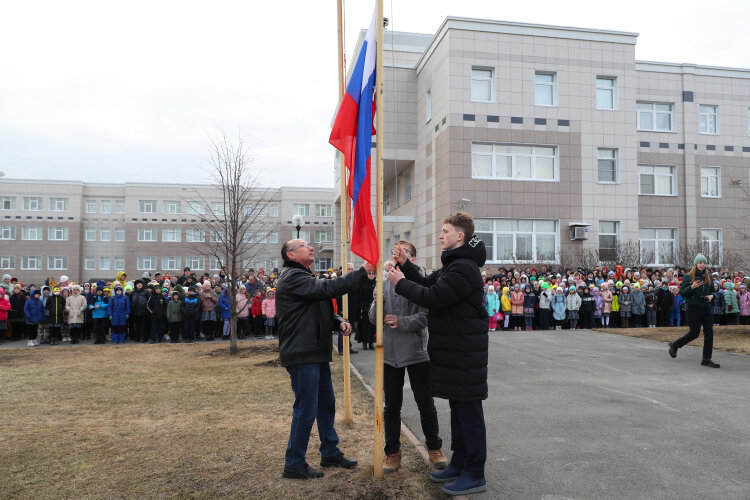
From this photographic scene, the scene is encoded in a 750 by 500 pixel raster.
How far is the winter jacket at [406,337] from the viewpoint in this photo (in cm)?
485

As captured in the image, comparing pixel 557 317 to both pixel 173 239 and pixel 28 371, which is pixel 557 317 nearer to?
pixel 28 371

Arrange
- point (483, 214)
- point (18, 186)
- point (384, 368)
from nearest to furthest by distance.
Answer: point (384, 368)
point (483, 214)
point (18, 186)

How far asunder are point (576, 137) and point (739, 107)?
12.9 metres

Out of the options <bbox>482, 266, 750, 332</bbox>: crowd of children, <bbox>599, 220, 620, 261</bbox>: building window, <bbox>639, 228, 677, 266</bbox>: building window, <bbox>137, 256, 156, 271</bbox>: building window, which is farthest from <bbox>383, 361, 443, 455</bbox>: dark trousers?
<bbox>137, 256, 156, 271</bbox>: building window

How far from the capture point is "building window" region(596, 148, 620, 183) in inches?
1090

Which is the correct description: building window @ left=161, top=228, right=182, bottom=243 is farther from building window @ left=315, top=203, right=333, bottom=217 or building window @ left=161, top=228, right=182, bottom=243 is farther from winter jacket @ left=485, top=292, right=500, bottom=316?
winter jacket @ left=485, top=292, right=500, bottom=316

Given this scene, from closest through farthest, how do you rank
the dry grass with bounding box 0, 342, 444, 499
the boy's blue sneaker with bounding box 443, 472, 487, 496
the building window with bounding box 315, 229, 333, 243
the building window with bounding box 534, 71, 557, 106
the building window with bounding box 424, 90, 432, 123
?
the boy's blue sneaker with bounding box 443, 472, 487, 496 < the dry grass with bounding box 0, 342, 444, 499 < the building window with bounding box 534, 71, 557, 106 < the building window with bounding box 424, 90, 432, 123 < the building window with bounding box 315, 229, 333, 243

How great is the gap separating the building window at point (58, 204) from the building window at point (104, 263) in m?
6.82

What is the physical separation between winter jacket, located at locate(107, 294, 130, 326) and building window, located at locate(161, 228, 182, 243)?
4834 centimetres

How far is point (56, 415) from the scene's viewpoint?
713 centimetres

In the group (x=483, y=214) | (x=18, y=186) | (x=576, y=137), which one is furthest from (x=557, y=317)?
(x=18, y=186)

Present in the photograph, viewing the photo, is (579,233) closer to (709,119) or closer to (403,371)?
(709,119)

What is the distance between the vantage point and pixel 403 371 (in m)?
4.96

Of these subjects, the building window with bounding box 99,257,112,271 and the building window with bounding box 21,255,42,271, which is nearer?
the building window with bounding box 21,255,42,271
